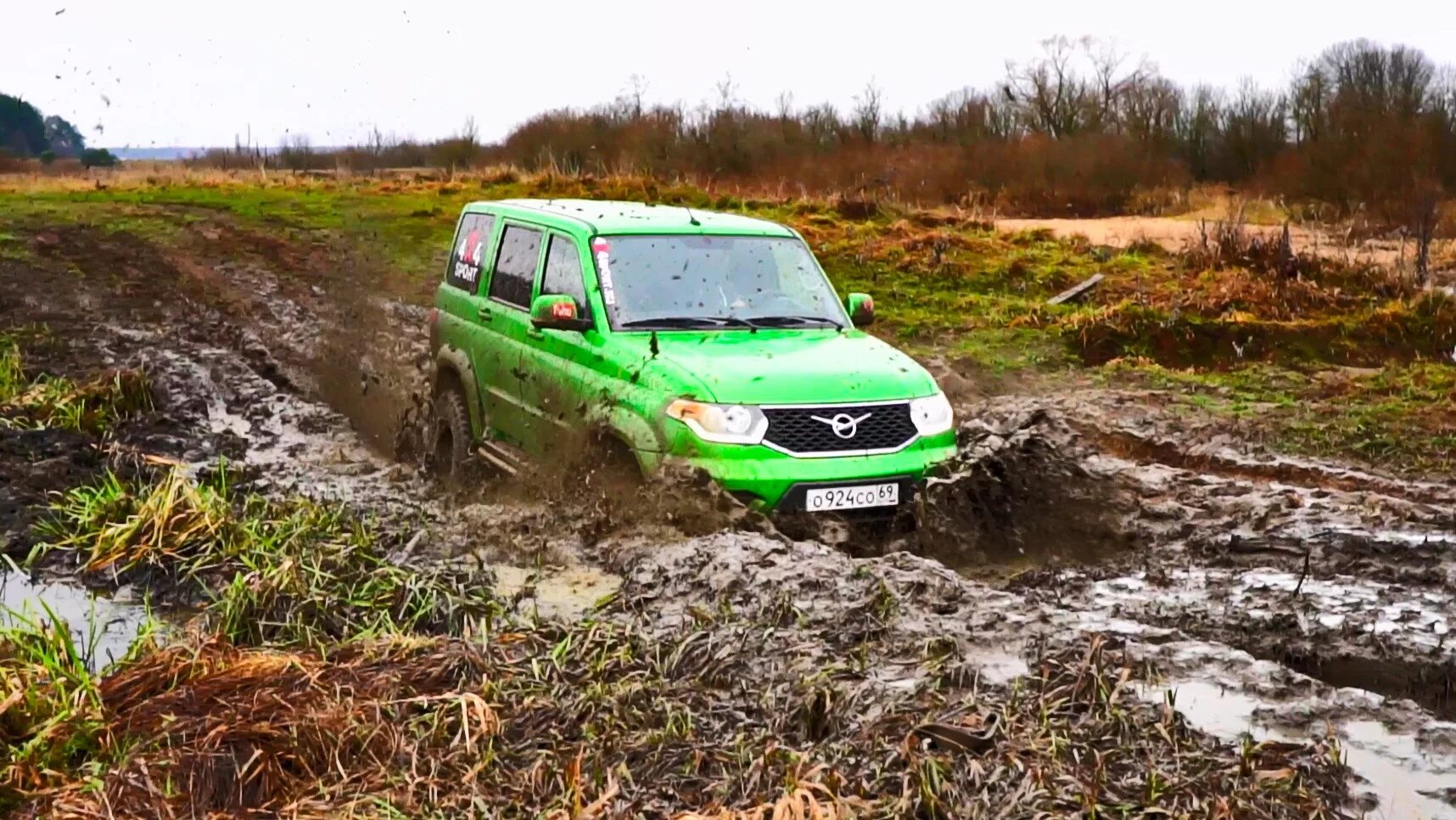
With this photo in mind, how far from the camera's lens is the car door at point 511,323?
852 centimetres

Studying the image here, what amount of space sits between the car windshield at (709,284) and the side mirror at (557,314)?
0.62 feet

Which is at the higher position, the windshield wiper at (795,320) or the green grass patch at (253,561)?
the windshield wiper at (795,320)

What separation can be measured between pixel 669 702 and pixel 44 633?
2677 millimetres

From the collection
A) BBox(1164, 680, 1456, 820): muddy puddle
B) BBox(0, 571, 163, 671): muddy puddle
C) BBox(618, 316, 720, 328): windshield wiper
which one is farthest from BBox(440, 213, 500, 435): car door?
BBox(1164, 680, 1456, 820): muddy puddle

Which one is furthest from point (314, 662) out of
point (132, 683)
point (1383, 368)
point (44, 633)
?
point (1383, 368)

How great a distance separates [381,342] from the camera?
15094 mm

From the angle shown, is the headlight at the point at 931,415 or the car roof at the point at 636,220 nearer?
the headlight at the point at 931,415

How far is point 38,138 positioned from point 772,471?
54808 mm

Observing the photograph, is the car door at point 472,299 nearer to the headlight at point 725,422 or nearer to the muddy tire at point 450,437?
the muddy tire at point 450,437

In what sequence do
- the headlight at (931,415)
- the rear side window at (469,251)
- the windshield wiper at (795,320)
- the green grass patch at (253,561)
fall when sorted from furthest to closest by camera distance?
the rear side window at (469,251), the windshield wiper at (795,320), the headlight at (931,415), the green grass patch at (253,561)

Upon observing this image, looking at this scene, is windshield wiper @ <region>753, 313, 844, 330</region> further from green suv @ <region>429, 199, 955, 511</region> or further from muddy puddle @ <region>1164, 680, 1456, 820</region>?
muddy puddle @ <region>1164, 680, 1456, 820</region>

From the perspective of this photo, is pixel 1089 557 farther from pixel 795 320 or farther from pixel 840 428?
pixel 795 320

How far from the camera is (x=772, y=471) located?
7.02 meters

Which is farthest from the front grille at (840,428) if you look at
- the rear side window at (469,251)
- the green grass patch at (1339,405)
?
the green grass patch at (1339,405)
